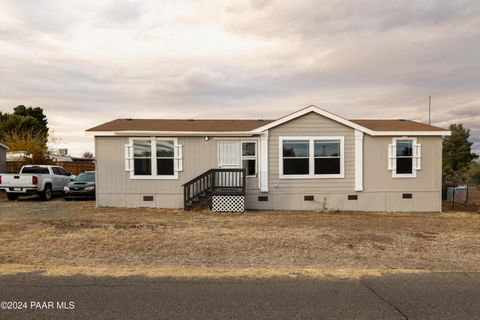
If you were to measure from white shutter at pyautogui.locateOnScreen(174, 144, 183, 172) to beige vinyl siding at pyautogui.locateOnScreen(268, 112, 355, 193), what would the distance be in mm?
3489

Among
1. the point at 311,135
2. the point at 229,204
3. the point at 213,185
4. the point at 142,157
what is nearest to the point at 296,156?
the point at 311,135

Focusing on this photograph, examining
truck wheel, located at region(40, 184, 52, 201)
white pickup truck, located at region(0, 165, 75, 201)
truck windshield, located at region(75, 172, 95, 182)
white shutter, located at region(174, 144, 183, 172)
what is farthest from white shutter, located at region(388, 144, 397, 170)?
truck wheel, located at region(40, 184, 52, 201)

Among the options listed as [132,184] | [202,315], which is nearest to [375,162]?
[132,184]

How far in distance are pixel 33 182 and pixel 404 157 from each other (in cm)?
1618

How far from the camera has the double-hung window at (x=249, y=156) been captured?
15.2 metres

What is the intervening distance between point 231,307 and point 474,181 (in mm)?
18561

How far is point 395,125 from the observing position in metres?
16.4

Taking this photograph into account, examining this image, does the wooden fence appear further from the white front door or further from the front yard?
the white front door

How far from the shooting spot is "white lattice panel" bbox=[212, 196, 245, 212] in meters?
14.1

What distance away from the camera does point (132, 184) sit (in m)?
15.2

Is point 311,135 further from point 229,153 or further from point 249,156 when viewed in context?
point 229,153

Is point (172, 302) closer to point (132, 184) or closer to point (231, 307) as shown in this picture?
point (231, 307)

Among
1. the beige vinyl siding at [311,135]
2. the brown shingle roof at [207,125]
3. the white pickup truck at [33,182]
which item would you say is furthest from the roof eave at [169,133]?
the white pickup truck at [33,182]

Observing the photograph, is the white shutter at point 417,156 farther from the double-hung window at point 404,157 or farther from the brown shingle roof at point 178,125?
the brown shingle roof at point 178,125
